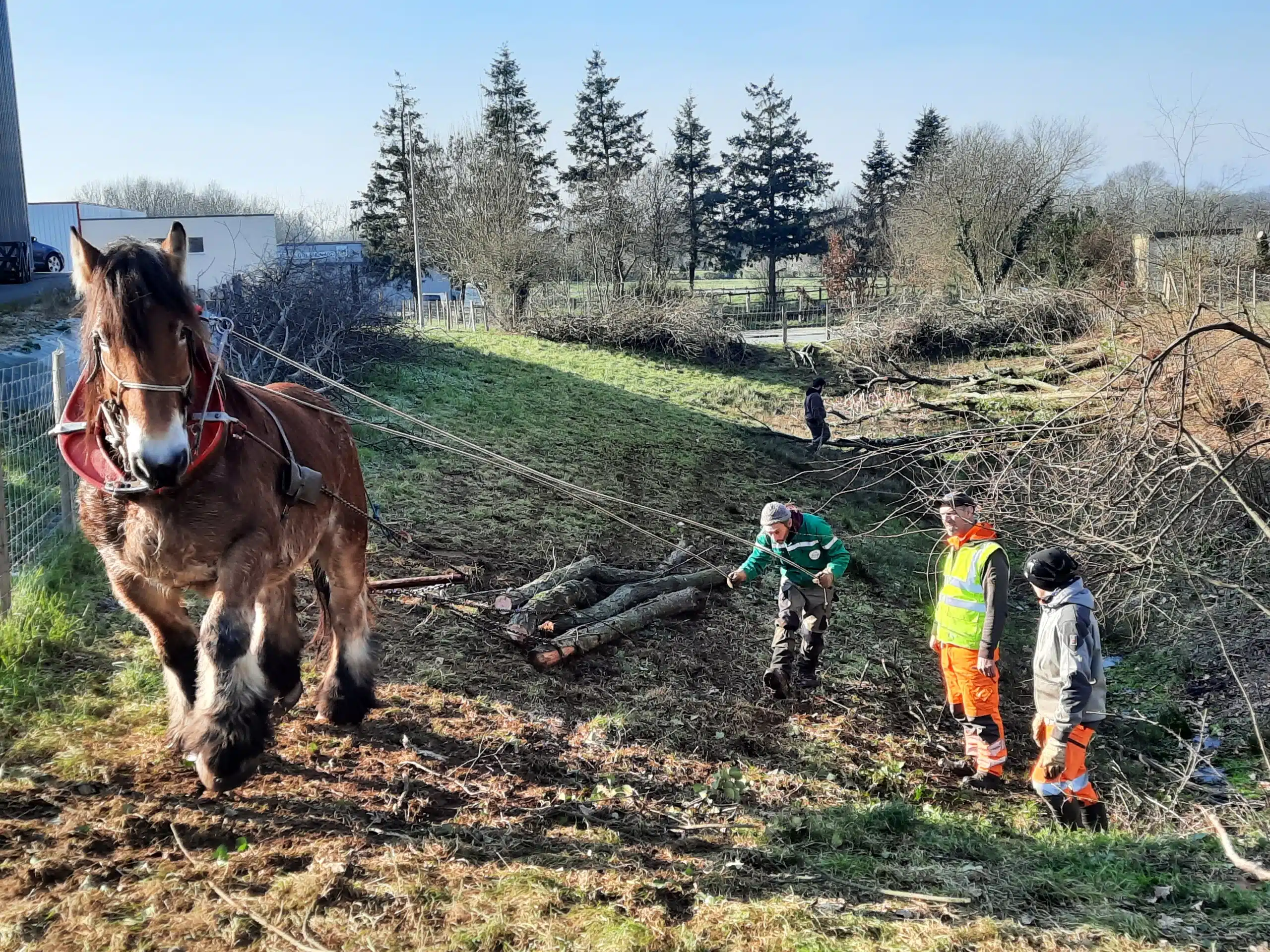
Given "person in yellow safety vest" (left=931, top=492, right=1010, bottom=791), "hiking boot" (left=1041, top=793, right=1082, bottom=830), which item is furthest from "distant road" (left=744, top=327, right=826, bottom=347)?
"hiking boot" (left=1041, top=793, right=1082, bottom=830)

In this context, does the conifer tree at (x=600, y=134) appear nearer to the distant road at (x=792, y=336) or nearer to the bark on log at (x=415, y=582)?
the distant road at (x=792, y=336)

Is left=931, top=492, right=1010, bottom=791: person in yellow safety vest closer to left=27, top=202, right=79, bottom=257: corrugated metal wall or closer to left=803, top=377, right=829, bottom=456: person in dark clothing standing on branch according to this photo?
left=803, top=377, right=829, bottom=456: person in dark clothing standing on branch

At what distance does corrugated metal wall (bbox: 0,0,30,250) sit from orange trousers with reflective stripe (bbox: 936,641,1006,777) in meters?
20.6

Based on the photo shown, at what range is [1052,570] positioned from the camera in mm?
4996

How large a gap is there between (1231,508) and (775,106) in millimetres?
40653

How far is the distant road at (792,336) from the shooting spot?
29.3 metres

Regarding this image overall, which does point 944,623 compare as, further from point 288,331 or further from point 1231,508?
point 288,331

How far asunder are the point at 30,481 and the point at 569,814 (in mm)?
5661

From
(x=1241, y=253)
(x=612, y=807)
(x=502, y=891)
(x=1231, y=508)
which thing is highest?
(x=1241, y=253)

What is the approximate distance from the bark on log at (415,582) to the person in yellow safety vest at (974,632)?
11.8 ft

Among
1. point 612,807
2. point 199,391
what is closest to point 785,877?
point 612,807

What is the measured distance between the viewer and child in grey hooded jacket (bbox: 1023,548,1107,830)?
15.8ft

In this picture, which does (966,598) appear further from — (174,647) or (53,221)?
(53,221)

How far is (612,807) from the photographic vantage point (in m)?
4.35
